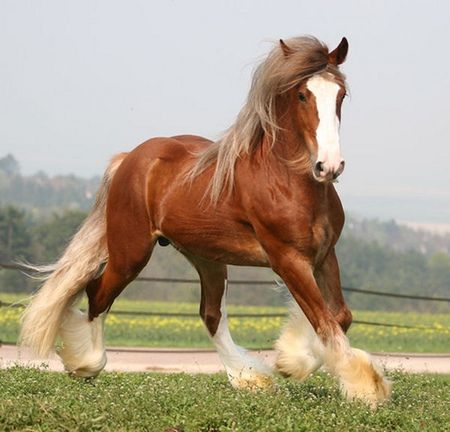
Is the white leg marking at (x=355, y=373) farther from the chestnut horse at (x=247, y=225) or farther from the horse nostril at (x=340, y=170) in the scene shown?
the horse nostril at (x=340, y=170)

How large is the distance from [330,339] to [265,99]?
5.65 ft

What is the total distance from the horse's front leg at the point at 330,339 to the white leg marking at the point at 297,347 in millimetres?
503

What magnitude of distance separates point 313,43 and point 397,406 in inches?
96.8

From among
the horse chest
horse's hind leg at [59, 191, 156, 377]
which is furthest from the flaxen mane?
horse's hind leg at [59, 191, 156, 377]

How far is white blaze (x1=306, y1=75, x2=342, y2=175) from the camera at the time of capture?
269 inches

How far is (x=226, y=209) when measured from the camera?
7766 millimetres

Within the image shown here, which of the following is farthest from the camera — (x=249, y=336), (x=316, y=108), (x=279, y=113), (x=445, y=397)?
(x=249, y=336)

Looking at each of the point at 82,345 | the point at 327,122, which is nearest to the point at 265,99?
the point at 327,122

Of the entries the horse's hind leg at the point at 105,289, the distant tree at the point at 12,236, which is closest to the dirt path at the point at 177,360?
the horse's hind leg at the point at 105,289

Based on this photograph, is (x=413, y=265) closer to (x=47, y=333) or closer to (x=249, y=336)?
(x=249, y=336)

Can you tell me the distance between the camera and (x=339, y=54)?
7.45 meters

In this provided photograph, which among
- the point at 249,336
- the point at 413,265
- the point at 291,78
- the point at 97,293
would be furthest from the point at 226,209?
the point at 413,265

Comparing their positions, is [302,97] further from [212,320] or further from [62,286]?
[62,286]

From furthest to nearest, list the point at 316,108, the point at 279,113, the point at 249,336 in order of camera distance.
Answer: the point at 249,336, the point at 279,113, the point at 316,108
